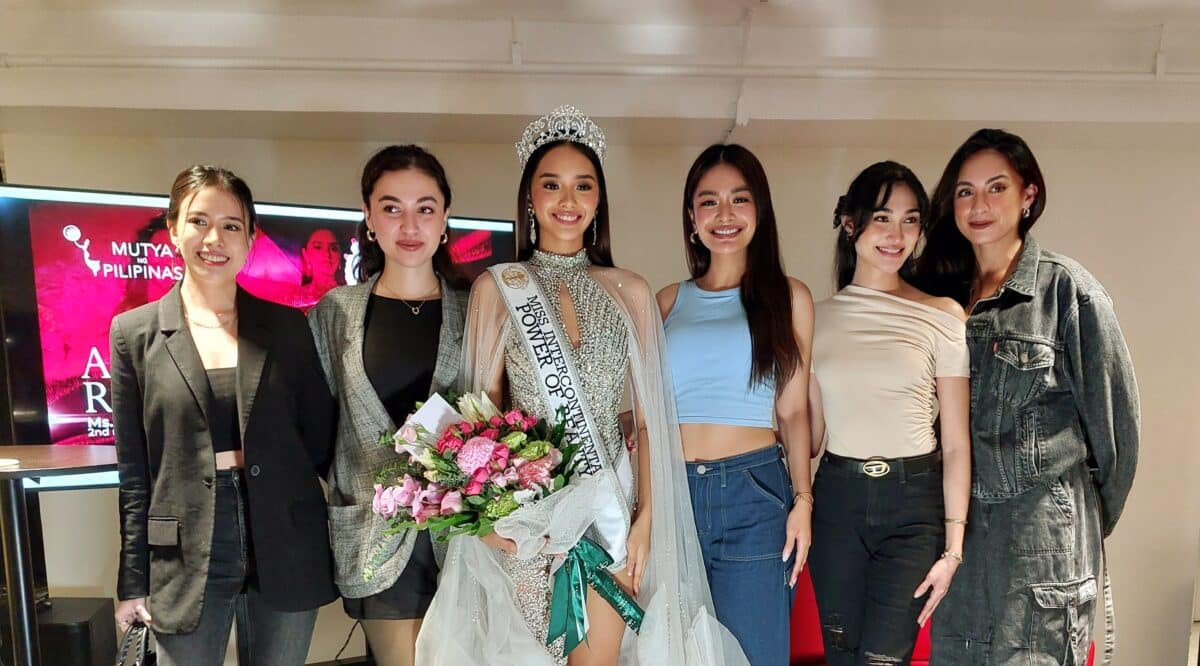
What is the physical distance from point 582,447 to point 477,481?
331 mm

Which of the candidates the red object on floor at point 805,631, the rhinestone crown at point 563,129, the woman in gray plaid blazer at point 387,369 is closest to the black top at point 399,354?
the woman in gray plaid blazer at point 387,369

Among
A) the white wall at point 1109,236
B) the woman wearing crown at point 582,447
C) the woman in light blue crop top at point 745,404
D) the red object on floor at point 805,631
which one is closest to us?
the woman wearing crown at point 582,447

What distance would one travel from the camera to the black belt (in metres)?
1.66

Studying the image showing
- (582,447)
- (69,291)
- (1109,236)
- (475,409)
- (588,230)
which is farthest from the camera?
(1109,236)

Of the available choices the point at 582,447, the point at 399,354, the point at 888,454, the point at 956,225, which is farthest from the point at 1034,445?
the point at 399,354

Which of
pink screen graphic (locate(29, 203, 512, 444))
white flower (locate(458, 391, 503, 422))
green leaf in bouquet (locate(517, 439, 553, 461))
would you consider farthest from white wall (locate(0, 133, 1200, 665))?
green leaf in bouquet (locate(517, 439, 553, 461))

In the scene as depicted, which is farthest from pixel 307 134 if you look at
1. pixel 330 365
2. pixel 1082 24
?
pixel 1082 24

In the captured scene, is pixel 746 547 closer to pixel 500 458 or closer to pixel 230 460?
pixel 500 458

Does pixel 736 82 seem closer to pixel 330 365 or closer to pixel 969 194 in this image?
pixel 969 194

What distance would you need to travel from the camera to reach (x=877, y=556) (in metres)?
1.68

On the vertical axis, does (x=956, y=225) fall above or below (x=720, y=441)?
above

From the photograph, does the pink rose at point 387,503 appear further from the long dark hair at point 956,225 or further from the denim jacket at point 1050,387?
the long dark hair at point 956,225

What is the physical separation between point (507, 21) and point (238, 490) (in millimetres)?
1964

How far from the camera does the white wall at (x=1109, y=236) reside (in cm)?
297
